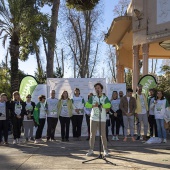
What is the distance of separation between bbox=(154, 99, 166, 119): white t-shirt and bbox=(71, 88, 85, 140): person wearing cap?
2.77m

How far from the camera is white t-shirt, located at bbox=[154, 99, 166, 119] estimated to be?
35.8 feet

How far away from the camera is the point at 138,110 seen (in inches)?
461

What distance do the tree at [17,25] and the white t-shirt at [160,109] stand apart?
7.95 meters

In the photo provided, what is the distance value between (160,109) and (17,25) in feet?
28.9

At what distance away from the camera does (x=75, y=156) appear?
852 cm

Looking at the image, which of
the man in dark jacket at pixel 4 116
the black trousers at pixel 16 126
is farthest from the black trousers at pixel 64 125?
the man in dark jacket at pixel 4 116

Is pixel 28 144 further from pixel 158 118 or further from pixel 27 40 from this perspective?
pixel 27 40

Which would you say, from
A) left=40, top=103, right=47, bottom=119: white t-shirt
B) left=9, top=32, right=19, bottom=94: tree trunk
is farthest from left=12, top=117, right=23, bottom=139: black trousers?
left=9, top=32, right=19, bottom=94: tree trunk

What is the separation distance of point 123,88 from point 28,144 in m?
5.06

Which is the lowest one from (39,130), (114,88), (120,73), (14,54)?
(39,130)

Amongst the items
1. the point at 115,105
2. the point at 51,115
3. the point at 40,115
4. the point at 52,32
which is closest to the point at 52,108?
the point at 51,115

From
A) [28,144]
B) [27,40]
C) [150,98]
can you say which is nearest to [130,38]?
[27,40]

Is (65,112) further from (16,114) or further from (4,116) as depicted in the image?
(4,116)

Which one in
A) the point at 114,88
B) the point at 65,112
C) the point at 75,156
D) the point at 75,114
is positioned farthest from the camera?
the point at 114,88
